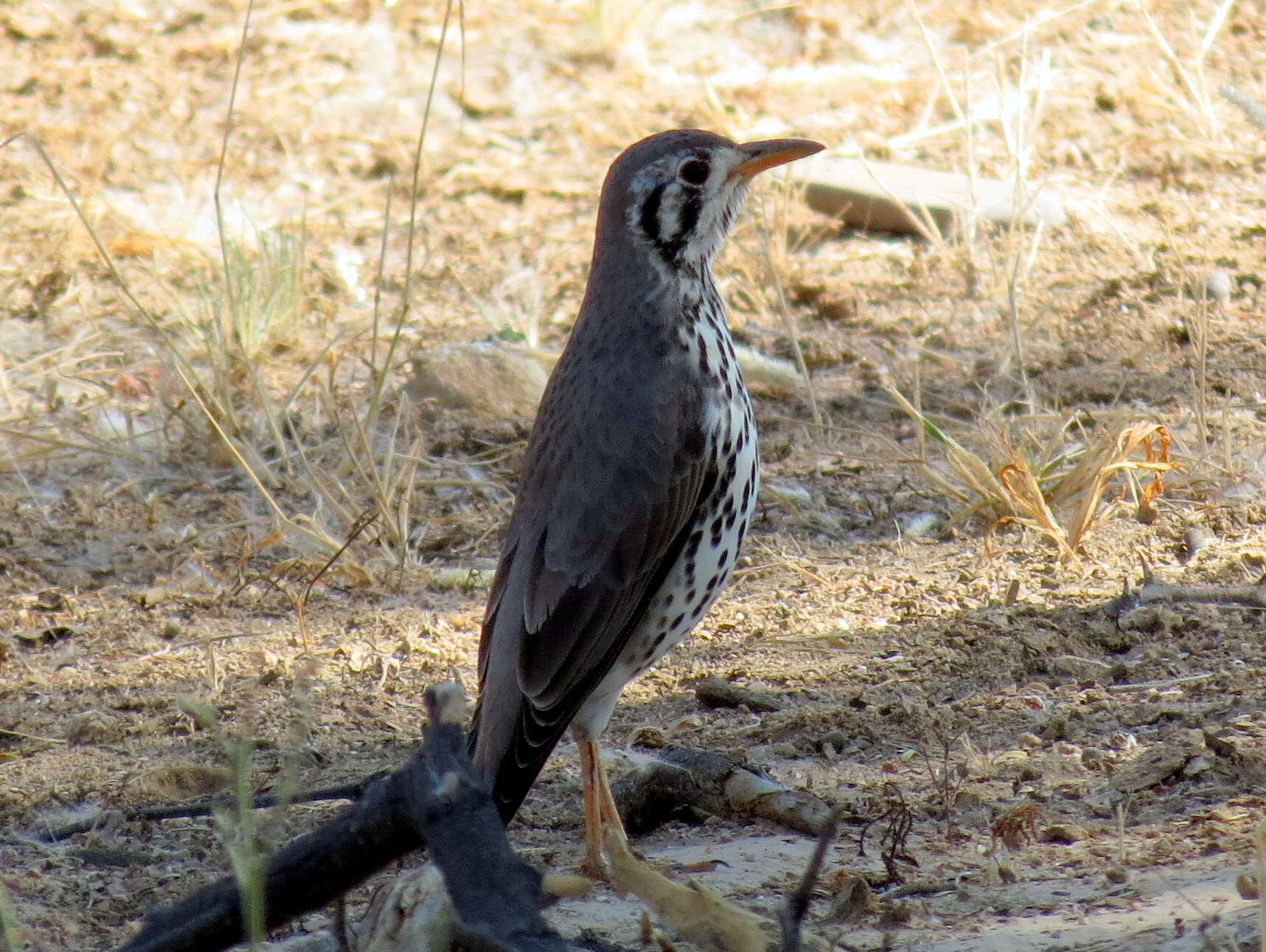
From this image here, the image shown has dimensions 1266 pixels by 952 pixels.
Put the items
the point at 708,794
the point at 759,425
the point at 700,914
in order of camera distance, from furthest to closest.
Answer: the point at 759,425 < the point at 708,794 < the point at 700,914

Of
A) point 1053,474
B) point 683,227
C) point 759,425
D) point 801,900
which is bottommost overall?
point 759,425

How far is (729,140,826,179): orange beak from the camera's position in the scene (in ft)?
14.5

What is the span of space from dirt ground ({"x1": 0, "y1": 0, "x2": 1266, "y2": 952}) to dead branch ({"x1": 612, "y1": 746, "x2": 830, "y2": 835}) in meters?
0.07

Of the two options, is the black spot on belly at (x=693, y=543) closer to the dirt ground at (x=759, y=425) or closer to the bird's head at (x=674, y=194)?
the dirt ground at (x=759, y=425)

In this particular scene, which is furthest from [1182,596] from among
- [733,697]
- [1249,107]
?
[1249,107]

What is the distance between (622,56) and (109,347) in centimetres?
407

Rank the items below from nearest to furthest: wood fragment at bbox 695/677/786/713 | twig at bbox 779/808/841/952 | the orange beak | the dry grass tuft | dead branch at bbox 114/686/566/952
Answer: twig at bbox 779/808/841/952
dead branch at bbox 114/686/566/952
the orange beak
wood fragment at bbox 695/677/786/713
the dry grass tuft

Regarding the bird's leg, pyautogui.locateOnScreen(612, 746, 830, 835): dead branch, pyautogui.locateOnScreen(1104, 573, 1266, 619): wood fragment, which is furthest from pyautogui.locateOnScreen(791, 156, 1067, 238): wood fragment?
the bird's leg

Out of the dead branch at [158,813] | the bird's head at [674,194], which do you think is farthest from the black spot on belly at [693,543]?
the dead branch at [158,813]

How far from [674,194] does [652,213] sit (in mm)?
76

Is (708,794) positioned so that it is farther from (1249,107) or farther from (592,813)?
(1249,107)

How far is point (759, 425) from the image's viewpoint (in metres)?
6.58

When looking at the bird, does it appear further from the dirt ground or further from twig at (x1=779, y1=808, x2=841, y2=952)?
twig at (x1=779, y1=808, x2=841, y2=952)

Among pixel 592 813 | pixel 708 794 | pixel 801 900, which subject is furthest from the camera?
pixel 708 794
